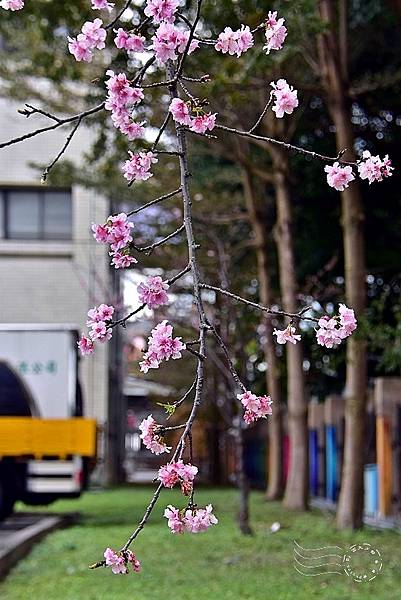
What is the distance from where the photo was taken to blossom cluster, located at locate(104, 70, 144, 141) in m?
5.05

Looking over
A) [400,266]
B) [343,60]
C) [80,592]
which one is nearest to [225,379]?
[400,266]

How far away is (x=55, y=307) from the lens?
103 ft

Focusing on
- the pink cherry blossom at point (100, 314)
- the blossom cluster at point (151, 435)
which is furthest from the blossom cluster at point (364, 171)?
the blossom cluster at point (151, 435)

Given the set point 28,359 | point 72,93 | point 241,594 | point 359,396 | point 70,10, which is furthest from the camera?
point 72,93

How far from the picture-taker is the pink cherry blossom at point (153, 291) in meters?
5.21

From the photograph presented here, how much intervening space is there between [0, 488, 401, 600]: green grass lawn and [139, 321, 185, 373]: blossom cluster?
4.83m

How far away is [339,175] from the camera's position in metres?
5.19

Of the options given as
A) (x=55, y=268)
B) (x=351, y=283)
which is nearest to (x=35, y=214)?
(x=55, y=268)

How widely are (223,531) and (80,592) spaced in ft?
19.0

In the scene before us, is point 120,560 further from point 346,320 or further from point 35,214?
point 35,214

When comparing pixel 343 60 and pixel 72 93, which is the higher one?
pixel 72 93

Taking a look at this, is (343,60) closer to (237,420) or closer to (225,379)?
(237,420)

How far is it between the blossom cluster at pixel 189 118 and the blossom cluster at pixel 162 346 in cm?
80

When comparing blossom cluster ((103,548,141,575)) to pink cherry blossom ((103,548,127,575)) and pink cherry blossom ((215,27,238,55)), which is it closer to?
pink cherry blossom ((103,548,127,575))
